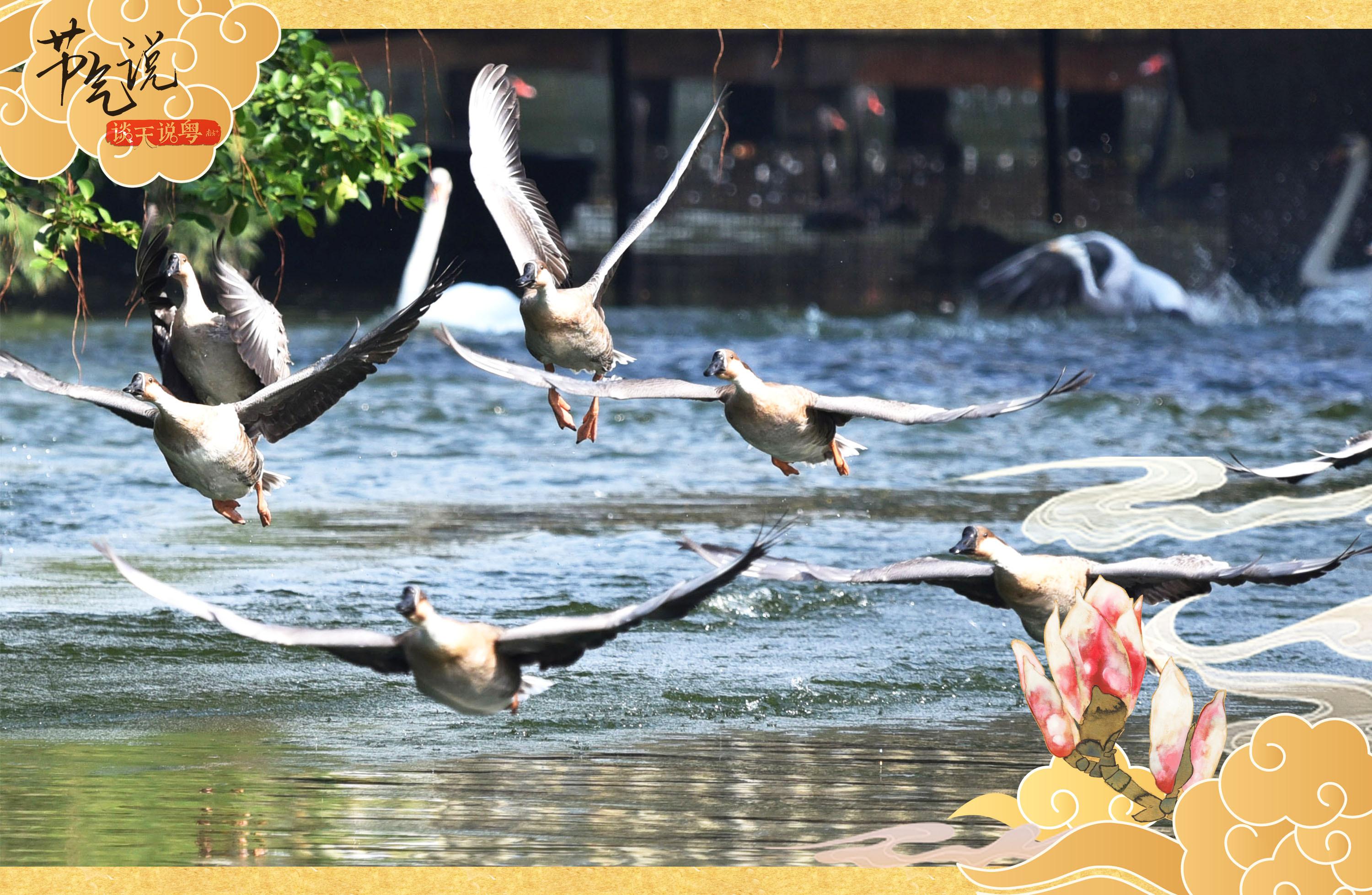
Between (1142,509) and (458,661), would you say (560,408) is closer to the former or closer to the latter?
(458,661)

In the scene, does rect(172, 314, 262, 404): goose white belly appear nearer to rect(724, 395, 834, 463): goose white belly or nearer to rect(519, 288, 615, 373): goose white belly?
rect(519, 288, 615, 373): goose white belly

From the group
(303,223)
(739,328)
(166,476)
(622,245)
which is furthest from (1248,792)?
(739,328)

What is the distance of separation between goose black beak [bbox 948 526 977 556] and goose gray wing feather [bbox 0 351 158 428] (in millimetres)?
2486

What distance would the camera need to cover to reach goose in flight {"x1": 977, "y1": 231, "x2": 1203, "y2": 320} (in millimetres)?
15398

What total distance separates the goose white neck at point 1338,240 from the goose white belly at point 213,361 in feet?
38.6

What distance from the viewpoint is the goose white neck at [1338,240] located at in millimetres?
15508

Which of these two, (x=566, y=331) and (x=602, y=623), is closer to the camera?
(x=602, y=623)

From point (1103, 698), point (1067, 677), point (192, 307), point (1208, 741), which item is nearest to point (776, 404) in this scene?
point (1067, 677)

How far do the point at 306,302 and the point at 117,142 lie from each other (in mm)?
9115

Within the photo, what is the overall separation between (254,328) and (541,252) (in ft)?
3.21

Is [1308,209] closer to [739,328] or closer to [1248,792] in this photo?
[739,328]

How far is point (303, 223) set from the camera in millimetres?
6820

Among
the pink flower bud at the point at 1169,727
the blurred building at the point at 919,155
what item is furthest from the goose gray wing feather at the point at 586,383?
the blurred building at the point at 919,155

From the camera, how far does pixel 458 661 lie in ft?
16.4
